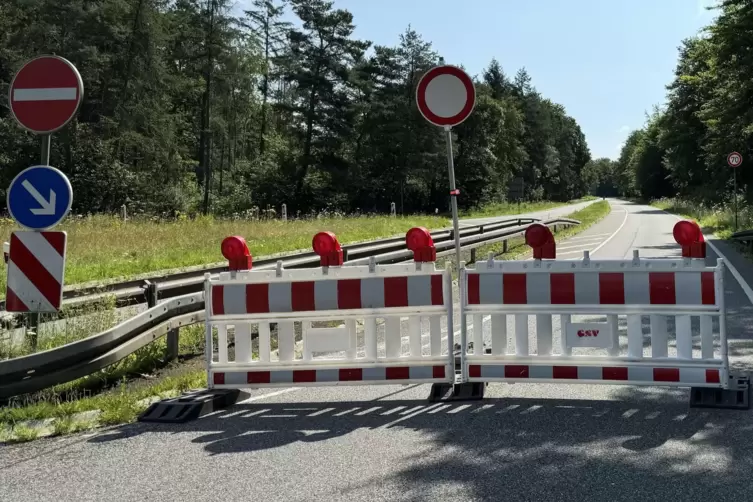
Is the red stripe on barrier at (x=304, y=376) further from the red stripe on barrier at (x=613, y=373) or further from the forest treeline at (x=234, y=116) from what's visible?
the forest treeline at (x=234, y=116)


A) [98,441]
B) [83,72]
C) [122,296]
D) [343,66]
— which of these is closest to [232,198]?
[343,66]

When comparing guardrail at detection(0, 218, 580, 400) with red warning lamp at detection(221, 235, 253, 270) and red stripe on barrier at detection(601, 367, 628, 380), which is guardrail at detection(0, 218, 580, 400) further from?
red stripe on barrier at detection(601, 367, 628, 380)

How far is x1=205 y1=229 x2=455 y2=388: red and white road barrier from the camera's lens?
579cm

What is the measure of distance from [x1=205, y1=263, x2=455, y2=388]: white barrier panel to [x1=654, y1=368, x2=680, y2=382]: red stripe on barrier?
1.59m

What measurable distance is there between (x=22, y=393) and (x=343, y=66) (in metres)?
50.8

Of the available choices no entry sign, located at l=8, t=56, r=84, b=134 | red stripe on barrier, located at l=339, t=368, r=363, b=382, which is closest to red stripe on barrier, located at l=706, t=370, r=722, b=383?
red stripe on barrier, located at l=339, t=368, r=363, b=382

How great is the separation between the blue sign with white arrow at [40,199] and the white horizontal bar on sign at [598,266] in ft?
12.1

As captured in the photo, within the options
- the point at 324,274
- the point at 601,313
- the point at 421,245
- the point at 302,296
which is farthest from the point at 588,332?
the point at 302,296

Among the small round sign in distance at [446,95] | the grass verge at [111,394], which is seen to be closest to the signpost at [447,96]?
the small round sign in distance at [446,95]

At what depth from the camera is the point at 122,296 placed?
8.51 m

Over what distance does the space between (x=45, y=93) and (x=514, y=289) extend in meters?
4.47

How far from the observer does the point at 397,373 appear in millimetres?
5820

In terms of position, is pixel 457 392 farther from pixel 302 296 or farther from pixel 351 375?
pixel 302 296

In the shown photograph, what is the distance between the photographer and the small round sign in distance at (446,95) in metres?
6.50
